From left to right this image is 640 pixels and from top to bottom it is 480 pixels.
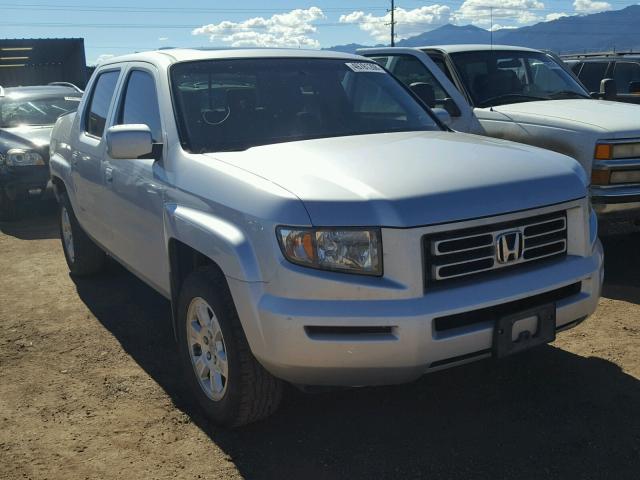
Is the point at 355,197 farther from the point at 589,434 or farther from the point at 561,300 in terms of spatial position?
the point at 589,434

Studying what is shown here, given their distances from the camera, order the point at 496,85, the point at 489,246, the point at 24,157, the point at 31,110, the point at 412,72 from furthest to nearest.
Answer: the point at 31,110 → the point at 24,157 → the point at 412,72 → the point at 496,85 → the point at 489,246

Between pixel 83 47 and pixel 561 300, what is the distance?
19.8 metres

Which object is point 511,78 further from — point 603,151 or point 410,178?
point 410,178

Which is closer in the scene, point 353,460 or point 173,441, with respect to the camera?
point 353,460

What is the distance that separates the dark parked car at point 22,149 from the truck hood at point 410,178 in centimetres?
623

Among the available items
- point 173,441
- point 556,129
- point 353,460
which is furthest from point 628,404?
point 556,129

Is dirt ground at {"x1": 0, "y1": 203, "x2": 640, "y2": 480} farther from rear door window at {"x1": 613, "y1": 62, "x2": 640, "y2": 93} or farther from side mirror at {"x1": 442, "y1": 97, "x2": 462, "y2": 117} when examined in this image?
rear door window at {"x1": 613, "y1": 62, "x2": 640, "y2": 93}

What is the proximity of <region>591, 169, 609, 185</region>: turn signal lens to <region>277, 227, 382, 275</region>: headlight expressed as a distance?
3179 mm

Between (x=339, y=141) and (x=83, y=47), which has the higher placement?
(x=83, y=47)

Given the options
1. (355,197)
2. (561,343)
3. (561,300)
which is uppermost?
(355,197)

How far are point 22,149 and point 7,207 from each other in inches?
30.1

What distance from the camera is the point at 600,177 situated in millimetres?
5348

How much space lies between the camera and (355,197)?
283 cm

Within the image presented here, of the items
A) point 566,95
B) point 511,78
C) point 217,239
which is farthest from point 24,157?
point 217,239
